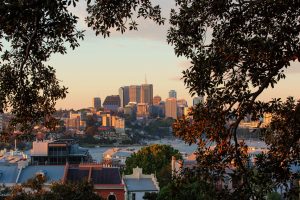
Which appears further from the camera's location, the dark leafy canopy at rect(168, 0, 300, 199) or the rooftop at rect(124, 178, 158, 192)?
the rooftop at rect(124, 178, 158, 192)

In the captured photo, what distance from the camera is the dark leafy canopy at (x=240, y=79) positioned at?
8242mm

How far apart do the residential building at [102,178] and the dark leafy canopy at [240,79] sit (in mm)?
32090

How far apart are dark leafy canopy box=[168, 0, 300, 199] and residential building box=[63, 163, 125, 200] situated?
3209 centimetres

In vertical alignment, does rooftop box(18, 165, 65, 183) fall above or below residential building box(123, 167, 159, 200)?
above

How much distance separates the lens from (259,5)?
346 inches

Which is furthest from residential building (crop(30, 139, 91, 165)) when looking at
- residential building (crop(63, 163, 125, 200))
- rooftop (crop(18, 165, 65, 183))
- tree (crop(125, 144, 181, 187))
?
residential building (crop(63, 163, 125, 200))

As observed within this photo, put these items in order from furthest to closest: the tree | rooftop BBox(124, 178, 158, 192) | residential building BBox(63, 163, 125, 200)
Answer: the tree → rooftop BBox(124, 178, 158, 192) → residential building BBox(63, 163, 125, 200)

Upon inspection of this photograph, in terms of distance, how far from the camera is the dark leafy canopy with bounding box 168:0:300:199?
8.24 metres

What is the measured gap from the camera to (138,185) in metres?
45.0

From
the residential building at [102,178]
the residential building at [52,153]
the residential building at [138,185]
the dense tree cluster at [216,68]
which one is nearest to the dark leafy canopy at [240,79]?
the dense tree cluster at [216,68]

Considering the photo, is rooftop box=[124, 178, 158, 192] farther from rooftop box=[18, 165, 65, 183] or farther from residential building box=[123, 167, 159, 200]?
rooftop box=[18, 165, 65, 183]

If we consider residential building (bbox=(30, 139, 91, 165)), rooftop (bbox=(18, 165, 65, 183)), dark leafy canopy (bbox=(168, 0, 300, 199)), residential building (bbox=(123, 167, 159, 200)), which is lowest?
residential building (bbox=(123, 167, 159, 200))

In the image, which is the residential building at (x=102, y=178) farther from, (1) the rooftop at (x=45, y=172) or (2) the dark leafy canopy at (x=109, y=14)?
(2) the dark leafy canopy at (x=109, y=14)

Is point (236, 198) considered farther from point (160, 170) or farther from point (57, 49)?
point (160, 170)
